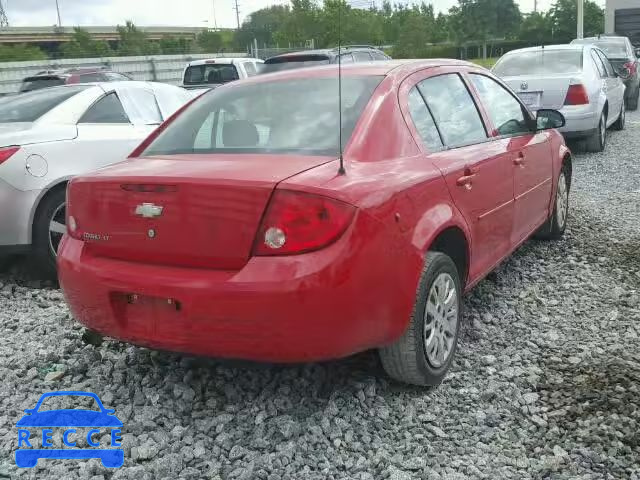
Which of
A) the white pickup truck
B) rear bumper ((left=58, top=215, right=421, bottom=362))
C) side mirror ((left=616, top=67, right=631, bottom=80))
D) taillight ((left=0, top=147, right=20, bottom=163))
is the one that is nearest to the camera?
rear bumper ((left=58, top=215, right=421, bottom=362))

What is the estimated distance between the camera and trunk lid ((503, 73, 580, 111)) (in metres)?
9.30

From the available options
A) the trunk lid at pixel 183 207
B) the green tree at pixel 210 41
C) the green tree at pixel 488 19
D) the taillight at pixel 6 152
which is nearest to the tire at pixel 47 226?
the taillight at pixel 6 152

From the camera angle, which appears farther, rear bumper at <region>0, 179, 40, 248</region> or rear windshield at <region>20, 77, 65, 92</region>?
rear windshield at <region>20, 77, 65, 92</region>

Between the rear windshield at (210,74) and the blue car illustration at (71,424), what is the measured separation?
11.7 m

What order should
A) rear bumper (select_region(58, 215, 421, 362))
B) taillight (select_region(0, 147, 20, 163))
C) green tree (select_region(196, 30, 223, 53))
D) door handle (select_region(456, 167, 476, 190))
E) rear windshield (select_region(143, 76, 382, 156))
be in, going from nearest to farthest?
rear bumper (select_region(58, 215, 421, 362)) → rear windshield (select_region(143, 76, 382, 156)) → door handle (select_region(456, 167, 476, 190)) → taillight (select_region(0, 147, 20, 163)) → green tree (select_region(196, 30, 223, 53))

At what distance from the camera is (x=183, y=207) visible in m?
2.78

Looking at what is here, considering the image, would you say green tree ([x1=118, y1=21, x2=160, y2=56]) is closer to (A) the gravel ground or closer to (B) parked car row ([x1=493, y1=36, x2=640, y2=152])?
(B) parked car row ([x1=493, y1=36, x2=640, y2=152])

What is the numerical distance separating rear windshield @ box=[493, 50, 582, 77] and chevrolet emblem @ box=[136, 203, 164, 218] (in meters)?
8.26

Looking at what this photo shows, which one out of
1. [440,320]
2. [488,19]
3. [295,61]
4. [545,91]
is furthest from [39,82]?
[488,19]

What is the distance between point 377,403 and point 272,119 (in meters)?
1.48

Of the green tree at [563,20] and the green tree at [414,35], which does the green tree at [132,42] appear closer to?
the green tree at [414,35]

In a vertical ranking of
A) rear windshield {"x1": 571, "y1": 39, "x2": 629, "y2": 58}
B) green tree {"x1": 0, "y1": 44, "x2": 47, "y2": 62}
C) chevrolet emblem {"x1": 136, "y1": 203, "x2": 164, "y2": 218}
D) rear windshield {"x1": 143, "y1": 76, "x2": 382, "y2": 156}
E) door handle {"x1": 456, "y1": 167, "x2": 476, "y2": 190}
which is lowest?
door handle {"x1": 456, "y1": 167, "x2": 476, "y2": 190}

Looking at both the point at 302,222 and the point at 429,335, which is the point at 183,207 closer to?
the point at 302,222

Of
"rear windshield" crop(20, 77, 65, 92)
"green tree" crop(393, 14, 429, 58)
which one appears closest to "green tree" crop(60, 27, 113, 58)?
"green tree" crop(393, 14, 429, 58)
